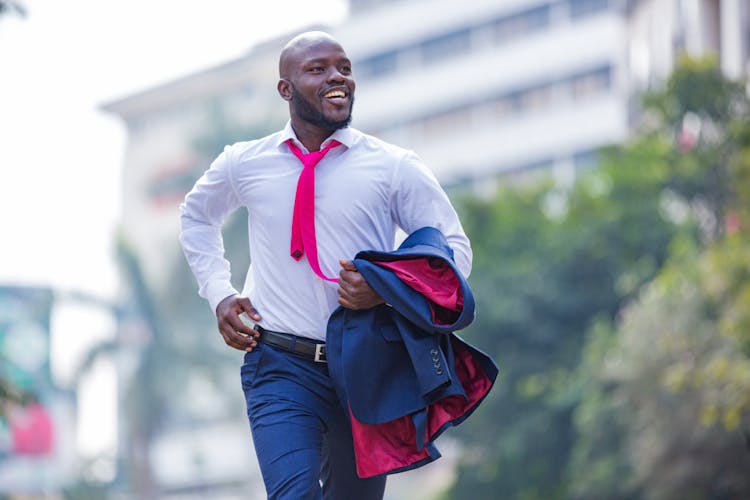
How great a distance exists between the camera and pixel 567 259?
3509 centimetres

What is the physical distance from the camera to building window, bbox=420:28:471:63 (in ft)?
256

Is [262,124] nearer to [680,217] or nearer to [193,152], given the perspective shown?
[193,152]

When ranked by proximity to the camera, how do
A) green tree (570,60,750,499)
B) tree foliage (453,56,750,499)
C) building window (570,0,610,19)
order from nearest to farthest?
1. green tree (570,60,750,499)
2. tree foliage (453,56,750,499)
3. building window (570,0,610,19)

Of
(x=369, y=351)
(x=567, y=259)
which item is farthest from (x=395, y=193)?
(x=567, y=259)

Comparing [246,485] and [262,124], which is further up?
[262,124]

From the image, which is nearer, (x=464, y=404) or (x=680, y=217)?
(x=464, y=404)

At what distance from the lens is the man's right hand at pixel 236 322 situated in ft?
17.4

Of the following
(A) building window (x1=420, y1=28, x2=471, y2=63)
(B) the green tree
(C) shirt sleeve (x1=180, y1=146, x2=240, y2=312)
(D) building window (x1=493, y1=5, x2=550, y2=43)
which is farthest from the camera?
(A) building window (x1=420, y1=28, x2=471, y2=63)

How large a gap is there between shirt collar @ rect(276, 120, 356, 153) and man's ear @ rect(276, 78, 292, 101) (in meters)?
0.09

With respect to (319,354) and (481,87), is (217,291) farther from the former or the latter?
(481,87)

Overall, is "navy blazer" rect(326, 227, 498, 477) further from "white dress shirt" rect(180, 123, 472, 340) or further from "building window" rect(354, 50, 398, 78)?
"building window" rect(354, 50, 398, 78)

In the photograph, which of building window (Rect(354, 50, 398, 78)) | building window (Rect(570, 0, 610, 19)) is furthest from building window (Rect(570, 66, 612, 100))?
building window (Rect(354, 50, 398, 78))

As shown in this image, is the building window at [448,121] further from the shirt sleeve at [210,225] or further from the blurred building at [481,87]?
the shirt sleeve at [210,225]

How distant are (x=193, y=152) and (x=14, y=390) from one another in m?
39.1
